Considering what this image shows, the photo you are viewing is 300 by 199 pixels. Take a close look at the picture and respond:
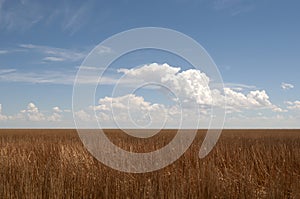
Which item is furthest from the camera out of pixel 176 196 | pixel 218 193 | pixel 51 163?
pixel 51 163

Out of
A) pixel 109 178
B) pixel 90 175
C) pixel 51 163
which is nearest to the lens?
pixel 109 178

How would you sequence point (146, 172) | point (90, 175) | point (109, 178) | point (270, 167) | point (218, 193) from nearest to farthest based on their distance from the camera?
Result: point (218, 193), point (109, 178), point (90, 175), point (146, 172), point (270, 167)

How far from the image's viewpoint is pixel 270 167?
24.7 feet

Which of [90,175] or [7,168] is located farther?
[7,168]

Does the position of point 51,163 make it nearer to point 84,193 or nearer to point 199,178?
point 84,193

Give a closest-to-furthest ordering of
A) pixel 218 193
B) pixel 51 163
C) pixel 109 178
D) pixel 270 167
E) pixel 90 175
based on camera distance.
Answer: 1. pixel 218 193
2. pixel 109 178
3. pixel 90 175
4. pixel 270 167
5. pixel 51 163

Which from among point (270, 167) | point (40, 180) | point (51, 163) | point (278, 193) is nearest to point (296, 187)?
point (278, 193)

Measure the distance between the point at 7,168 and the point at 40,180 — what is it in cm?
166

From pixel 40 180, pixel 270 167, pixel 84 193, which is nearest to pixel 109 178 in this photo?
pixel 84 193

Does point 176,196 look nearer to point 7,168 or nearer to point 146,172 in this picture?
point 146,172

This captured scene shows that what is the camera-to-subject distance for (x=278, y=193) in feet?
16.6

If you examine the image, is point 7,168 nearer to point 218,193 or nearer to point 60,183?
point 60,183

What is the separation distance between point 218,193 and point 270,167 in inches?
103

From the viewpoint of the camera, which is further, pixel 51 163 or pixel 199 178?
pixel 51 163
